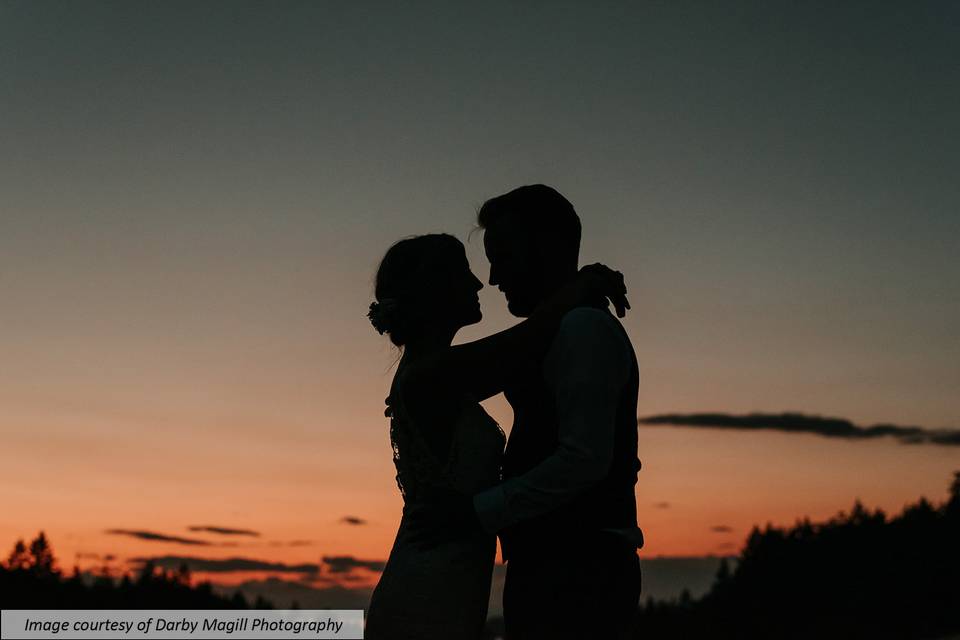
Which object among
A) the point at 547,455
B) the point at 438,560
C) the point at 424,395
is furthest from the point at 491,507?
the point at 424,395

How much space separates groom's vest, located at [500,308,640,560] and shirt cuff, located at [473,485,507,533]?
0.42 ft

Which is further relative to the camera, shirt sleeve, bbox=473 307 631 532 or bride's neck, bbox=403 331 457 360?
bride's neck, bbox=403 331 457 360

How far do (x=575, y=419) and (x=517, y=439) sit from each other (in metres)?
0.47

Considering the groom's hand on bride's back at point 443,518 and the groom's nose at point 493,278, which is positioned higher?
the groom's nose at point 493,278

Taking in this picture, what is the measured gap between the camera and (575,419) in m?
4.32

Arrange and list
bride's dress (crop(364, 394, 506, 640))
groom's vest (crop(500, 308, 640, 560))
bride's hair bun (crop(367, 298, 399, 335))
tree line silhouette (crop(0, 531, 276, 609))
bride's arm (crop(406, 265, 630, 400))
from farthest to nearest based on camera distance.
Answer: tree line silhouette (crop(0, 531, 276, 609)), bride's hair bun (crop(367, 298, 399, 335)), bride's dress (crop(364, 394, 506, 640)), bride's arm (crop(406, 265, 630, 400)), groom's vest (crop(500, 308, 640, 560))

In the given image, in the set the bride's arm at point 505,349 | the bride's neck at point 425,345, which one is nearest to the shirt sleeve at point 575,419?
the bride's arm at point 505,349

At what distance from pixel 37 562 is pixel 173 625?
136m

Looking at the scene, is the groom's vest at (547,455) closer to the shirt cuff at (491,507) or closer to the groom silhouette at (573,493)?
the groom silhouette at (573,493)

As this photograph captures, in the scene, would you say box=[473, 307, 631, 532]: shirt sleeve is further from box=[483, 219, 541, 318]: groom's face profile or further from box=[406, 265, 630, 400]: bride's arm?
box=[483, 219, 541, 318]: groom's face profile

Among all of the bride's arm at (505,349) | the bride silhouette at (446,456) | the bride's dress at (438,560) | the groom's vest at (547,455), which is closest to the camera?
the groom's vest at (547,455)

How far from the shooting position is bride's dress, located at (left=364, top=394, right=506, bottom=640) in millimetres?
5020

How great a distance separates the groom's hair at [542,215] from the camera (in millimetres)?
4906
